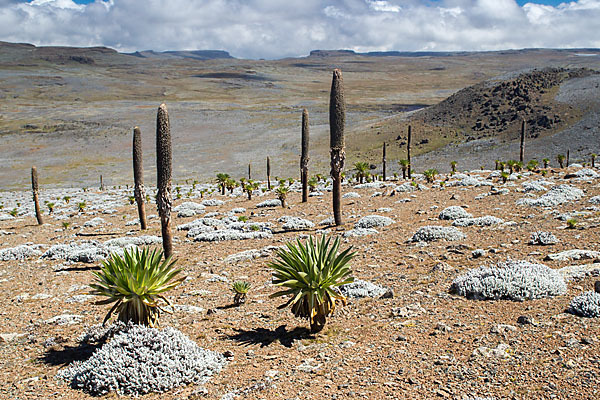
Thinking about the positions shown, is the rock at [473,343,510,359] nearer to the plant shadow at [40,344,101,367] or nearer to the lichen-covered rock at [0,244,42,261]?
the plant shadow at [40,344,101,367]

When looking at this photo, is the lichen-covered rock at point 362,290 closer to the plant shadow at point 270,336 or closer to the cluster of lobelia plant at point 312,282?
the cluster of lobelia plant at point 312,282

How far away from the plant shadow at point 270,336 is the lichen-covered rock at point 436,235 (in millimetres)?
5661

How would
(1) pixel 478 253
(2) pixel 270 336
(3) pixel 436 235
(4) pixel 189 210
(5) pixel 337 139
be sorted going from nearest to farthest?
(2) pixel 270 336 < (1) pixel 478 253 < (3) pixel 436 235 < (5) pixel 337 139 < (4) pixel 189 210

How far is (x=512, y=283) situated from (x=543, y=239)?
3.51 metres

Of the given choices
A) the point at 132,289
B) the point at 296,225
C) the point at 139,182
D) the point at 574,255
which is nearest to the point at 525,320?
the point at 574,255

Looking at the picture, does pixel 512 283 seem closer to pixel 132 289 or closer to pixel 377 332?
pixel 377 332

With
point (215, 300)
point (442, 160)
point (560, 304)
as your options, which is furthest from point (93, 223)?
point (442, 160)

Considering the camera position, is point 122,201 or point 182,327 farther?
point 122,201

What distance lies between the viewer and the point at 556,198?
1534cm

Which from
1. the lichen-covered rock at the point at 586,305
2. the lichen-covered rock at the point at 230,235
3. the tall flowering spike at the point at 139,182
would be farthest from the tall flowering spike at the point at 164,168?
the lichen-covered rock at the point at 586,305

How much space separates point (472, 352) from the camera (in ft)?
17.9

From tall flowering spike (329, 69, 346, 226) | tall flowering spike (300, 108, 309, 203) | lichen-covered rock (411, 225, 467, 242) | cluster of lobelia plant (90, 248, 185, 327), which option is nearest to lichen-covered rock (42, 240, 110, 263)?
cluster of lobelia plant (90, 248, 185, 327)

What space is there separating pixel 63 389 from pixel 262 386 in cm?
255

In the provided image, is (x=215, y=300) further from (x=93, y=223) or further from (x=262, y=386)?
(x=93, y=223)
